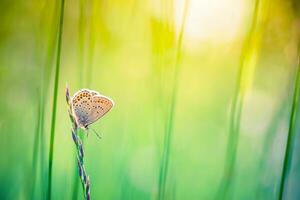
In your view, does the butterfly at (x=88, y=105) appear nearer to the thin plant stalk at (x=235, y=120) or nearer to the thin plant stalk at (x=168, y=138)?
the thin plant stalk at (x=168, y=138)

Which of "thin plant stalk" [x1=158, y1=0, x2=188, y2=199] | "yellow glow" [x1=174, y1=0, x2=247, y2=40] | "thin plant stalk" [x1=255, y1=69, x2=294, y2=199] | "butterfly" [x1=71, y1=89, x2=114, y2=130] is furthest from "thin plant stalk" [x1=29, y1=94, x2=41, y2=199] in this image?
"thin plant stalk" [x1=255, y1=69, x2=294, y2=199]

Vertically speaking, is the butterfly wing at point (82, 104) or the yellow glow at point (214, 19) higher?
the yellow glow at point (214, 19)

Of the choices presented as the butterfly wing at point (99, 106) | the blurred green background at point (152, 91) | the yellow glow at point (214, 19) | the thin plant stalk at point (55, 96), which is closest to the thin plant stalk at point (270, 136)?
the blurred green background at point (152, 91)

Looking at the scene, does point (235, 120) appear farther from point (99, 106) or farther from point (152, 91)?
point (99, 106)

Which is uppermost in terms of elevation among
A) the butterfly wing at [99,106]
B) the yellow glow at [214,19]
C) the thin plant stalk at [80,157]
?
the yellow glow at [214,19]

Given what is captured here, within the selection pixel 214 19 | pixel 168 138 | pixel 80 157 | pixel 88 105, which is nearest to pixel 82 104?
pixel 88 105

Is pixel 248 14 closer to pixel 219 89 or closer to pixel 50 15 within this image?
pixel 219 89
